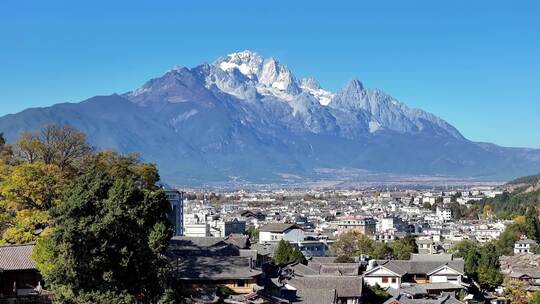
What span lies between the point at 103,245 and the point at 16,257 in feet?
16.9

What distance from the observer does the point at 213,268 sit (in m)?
30.3

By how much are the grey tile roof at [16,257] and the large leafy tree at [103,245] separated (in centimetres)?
121

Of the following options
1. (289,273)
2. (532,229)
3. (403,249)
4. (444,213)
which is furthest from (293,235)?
(444,213)

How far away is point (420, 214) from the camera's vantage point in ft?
436

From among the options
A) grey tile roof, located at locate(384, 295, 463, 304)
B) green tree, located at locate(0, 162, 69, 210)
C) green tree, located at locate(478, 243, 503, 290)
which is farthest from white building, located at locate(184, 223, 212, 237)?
green tree, located at locate(0, 162, 69, 210)

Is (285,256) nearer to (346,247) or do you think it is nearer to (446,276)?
(446,276)

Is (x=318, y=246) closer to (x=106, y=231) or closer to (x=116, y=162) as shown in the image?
(x=116, y=162)

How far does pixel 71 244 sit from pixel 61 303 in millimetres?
1802

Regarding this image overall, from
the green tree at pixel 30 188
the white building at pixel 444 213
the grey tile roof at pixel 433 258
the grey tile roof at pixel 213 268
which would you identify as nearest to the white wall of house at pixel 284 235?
the grey tile roof at pixel 433 258

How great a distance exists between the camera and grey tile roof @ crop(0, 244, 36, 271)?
2472cm

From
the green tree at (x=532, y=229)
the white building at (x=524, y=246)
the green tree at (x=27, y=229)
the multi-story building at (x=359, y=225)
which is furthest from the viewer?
the multi-story building at (x=359, y=225)

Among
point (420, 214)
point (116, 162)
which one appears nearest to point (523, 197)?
point (420, 214)

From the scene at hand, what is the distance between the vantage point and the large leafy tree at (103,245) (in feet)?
70.5

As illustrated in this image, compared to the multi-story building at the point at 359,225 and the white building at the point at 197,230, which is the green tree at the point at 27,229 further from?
the multi-story building at the point at 359,225
